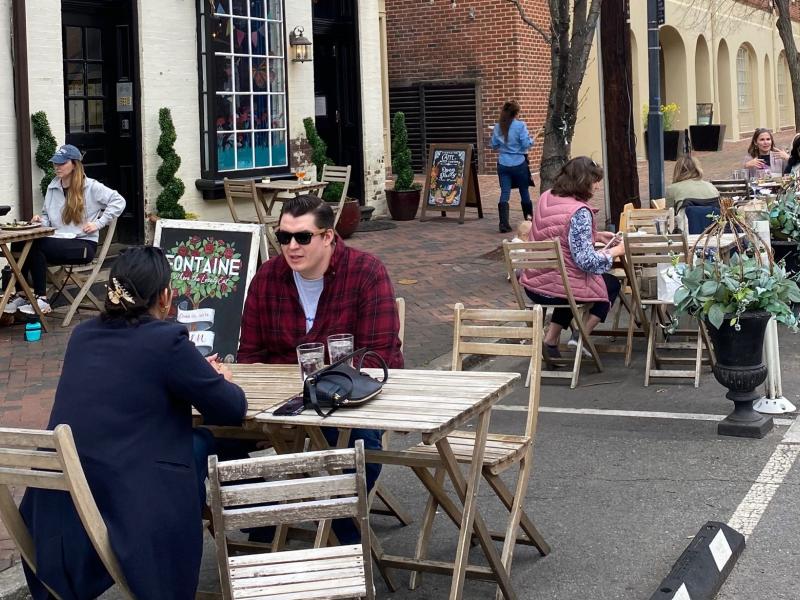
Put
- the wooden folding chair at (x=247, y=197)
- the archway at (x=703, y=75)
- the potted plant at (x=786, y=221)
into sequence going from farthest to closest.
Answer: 1. the archway at (x=703, y=75)
2. the wooden folding chair at (x=247, y=197)
3. the potted plant at (x=786, y=221)

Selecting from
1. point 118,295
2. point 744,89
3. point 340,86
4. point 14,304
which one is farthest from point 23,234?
point 744,89

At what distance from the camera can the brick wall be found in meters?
21.5

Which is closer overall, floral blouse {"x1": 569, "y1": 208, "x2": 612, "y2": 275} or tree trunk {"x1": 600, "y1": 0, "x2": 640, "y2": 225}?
floral blouse {"x1": 569, "y1": 208, "x2": 612, "y2": 275}

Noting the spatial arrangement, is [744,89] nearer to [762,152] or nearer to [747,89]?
[747,89]

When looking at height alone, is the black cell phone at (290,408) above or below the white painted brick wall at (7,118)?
below

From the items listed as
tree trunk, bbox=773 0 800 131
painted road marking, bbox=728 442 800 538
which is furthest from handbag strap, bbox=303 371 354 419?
tree trunk, bbox=773 0 800 131

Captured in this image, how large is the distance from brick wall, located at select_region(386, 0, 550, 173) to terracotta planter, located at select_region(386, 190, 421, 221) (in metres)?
6.36

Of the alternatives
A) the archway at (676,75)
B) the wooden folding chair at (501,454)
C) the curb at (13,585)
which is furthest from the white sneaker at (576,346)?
the archway at (676,75)

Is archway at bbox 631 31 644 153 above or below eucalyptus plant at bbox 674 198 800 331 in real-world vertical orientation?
above

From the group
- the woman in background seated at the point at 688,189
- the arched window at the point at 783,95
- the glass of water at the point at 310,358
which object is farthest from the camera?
the arched window at the point at 783,95

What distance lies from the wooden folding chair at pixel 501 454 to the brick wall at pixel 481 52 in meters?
16.8

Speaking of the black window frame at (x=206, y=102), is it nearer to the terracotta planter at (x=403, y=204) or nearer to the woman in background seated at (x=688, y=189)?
the terracotta planter at (x=403, y=204)

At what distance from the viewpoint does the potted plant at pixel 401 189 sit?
51.9ft

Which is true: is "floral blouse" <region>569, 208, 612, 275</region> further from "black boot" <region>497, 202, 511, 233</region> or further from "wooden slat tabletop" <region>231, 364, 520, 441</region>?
"black boot" <region>497, 202, 511, 233</region>
